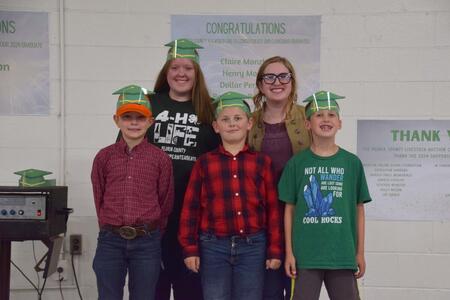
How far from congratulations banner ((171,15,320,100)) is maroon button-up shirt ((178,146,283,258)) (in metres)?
1.04

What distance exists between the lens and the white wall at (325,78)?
2.65m

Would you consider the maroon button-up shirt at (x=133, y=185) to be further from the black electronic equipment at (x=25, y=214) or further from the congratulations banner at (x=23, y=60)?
the congratulations banner at (x=23, y=60)

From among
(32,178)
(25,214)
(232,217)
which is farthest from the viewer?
(32,178)

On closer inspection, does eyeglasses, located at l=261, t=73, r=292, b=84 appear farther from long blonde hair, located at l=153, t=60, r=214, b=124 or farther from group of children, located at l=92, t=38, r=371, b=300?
long blonde hair, located at l=153, t=60, r=214, b=124

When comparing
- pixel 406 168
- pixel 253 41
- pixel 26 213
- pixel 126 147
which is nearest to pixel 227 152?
pixel 126 147

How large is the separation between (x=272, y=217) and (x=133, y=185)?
1.85 ft

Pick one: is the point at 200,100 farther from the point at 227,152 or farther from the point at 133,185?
the point at 133,185

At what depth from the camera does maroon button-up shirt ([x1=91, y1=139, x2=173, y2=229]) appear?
1.72m

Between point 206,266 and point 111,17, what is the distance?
5.56ft

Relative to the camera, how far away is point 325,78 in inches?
105

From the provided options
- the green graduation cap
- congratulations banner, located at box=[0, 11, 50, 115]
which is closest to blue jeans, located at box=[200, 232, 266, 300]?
the green graduation cap

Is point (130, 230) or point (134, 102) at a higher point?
point (134, 102)

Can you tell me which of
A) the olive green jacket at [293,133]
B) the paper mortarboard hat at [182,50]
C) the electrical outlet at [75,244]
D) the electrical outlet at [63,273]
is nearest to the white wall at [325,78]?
the electrical outlet at [75,244]

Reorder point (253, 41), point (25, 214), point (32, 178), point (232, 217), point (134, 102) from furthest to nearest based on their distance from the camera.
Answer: point (253, 41)
point (32, 178)
point (25, 214)
point (134, 102)
point (232, 217)
